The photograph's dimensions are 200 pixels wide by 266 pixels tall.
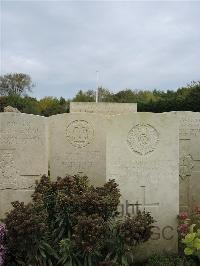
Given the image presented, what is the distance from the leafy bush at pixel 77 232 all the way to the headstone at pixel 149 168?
0.31 metres

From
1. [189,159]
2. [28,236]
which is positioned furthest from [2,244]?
[189,159]

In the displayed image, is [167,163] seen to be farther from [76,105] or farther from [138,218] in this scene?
[76,105]

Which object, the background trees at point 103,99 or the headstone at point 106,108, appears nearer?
the headstone at point 106,108

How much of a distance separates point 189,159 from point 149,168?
2.39 meters

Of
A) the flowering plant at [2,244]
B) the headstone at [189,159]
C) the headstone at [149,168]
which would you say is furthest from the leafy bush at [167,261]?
the headstone at [189,159]

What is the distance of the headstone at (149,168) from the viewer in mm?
6574

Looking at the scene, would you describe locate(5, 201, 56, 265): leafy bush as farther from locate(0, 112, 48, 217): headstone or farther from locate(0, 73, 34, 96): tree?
locate(0, 73, 34, 96): tree

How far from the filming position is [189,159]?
28.9 ft

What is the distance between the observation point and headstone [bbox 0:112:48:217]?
7.35 meters

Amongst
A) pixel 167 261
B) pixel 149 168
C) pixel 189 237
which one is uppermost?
pixel 149 168

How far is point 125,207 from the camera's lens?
21.6 ft

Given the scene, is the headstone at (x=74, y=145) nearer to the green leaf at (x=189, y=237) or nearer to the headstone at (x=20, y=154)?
the headstone at (x=20, y=154)

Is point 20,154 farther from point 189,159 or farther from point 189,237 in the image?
point 189,159

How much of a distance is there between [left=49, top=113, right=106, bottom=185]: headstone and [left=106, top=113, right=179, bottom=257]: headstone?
2258mm
